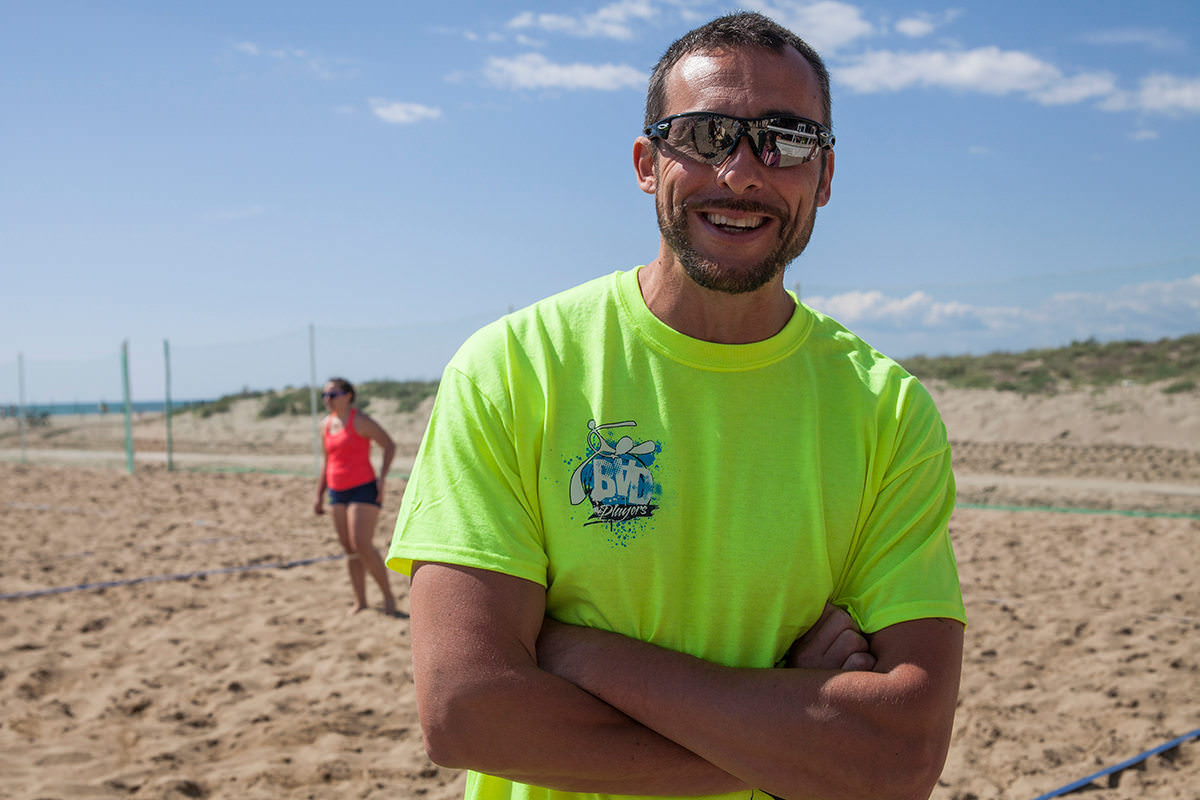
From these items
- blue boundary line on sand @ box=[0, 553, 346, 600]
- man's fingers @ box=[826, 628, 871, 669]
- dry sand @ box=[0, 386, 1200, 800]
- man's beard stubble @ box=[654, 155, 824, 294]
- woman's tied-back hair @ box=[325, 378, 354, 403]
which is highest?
man's beard stubble @ box=[654, 155, 824, 294]

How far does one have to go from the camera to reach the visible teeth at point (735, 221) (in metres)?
1.33

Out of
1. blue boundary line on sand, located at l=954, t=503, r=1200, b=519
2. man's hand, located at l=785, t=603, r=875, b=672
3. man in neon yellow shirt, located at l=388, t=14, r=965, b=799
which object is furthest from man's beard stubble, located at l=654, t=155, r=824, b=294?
blue boundary line on sand, located at l=954, t=503, r=1200, b=519

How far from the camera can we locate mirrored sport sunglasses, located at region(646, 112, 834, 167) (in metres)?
1.32

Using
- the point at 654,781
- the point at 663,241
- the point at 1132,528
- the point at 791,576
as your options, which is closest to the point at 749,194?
the point at 663,241

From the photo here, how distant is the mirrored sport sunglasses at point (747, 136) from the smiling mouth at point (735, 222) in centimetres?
8

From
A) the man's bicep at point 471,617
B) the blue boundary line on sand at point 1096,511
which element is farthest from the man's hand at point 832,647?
the blue boundary line on sand at point 1096,511

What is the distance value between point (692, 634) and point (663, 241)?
0.58 meters

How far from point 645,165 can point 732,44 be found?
22cm

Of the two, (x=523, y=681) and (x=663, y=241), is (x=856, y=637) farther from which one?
(x=663, y=241)

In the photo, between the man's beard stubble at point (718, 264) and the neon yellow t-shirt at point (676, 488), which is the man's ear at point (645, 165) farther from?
the neon yellow t-shirt at point (676, 488)

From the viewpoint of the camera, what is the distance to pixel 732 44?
134cm

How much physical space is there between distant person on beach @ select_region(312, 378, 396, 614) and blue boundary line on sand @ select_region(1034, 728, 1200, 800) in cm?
395

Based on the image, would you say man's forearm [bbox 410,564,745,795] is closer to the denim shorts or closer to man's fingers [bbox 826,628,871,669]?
man's fingers [bbox 826,628,871,669]

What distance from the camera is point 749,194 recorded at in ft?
4.35
